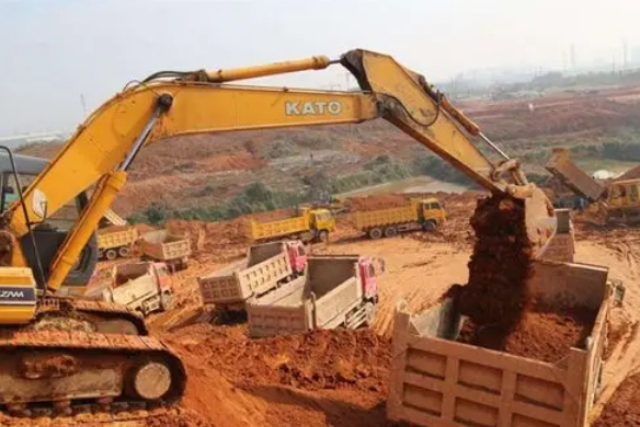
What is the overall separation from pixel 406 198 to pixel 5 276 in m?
31.7

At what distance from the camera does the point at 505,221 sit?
318 inches

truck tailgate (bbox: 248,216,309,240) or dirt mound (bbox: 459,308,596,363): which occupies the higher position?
dirt mound (bbox: 459,308,596,363)

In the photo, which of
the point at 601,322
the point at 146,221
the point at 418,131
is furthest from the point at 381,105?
the point at 146,221

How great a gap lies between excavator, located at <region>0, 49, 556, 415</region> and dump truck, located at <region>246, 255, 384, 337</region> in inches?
149

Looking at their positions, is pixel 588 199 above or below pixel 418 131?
below

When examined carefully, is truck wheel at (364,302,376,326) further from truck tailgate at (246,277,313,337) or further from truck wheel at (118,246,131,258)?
truck wheel at (118,246,131,258)

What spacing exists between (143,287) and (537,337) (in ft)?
38.1

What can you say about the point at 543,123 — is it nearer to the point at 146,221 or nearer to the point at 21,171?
the point at 146,221

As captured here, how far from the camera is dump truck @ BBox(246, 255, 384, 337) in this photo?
1109 cm

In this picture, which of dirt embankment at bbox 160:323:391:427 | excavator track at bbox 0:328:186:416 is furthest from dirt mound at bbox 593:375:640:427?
excavator track at bbox 0:328:186:416

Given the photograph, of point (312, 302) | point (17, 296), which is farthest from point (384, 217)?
point (17, 296)

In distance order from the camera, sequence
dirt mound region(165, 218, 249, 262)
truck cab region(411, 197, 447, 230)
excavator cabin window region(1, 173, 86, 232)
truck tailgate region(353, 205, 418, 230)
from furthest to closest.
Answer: truck cab region(411, 197, 447, 230) → truck tailgate region(353, 205, 418, 230) → dirt mound region(165, 218, 249, 262) → excavator cabin window region(1, 173, 86, 232)

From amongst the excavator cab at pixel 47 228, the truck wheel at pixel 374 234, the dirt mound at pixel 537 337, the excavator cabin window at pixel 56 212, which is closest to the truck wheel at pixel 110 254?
the truck wheel at pixel 374 234

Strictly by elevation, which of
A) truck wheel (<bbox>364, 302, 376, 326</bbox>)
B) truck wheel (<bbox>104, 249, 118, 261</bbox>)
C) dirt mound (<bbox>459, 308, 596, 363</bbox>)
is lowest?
truck wheel (<bbox>104, 249, 118, 261</bbox>)
